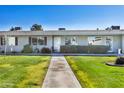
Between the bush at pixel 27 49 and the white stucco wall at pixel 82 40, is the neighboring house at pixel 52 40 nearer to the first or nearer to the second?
the white stucco wall at pixel 82 40

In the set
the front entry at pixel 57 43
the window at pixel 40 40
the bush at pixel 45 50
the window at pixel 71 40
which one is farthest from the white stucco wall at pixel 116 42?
the window at pixel 40 40

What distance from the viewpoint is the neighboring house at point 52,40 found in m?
28.6

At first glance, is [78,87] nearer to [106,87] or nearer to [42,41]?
[106,87]

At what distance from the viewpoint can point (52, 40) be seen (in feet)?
95.5

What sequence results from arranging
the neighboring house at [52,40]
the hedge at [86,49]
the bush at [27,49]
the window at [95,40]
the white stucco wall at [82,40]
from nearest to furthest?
the hedge at [86,49], the neighboring house at [52,40], the bush at [27,49], the window at [95,40], the white stucco wall at [82,40]

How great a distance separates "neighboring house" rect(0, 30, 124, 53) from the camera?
93.8ft

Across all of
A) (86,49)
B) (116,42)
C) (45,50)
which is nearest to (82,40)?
(86,49)

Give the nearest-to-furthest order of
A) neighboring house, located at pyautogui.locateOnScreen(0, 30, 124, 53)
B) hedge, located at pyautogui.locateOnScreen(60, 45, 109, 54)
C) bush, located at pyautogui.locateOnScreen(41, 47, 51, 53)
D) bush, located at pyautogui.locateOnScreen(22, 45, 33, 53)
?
1. hedge, located at pyautogui.locateOnScreen(60, 45, 109, 54)
2. bush, located at pyautogui.locateOnScreen(41, 47, 51, 53)
3. neighboring house, located at pyautogui.locateOnScreen(0, 30, 124, 53)
4. bush, located at pyautogui.locateOnScreen(22, 45, 33, 53)

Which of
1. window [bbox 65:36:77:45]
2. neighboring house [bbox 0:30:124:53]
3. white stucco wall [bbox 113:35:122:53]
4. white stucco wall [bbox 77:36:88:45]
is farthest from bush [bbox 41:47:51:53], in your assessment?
white stucco wall [bbox 113:35:122:53]

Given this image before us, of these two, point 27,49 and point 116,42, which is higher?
point 116,42

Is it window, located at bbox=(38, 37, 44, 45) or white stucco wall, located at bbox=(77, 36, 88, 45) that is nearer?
window, located at bbox=(38, 37, 44, 45)

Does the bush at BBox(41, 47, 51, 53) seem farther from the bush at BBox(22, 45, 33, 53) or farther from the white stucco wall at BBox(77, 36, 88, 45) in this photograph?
the white stucco wall at BBox(77, 36, 88, 45)

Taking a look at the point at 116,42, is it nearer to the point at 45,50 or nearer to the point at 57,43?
the point at 57,43

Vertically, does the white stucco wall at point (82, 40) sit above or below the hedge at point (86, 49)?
above
